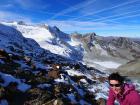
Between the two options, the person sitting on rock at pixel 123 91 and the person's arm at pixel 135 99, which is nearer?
the person's arm at pixel 135 99

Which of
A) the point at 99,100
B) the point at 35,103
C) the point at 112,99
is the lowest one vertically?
the point at 99,100

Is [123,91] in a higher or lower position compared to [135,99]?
higher

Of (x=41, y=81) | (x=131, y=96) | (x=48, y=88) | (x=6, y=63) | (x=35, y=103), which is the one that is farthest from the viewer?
(x=6, y=63)

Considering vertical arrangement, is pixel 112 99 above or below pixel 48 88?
above

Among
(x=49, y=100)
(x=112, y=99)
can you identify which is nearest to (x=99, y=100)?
(x=49, y=100)

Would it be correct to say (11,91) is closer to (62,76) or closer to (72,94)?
(72,94)

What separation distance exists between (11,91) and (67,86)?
8928mm

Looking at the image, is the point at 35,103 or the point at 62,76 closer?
the point at 35,103

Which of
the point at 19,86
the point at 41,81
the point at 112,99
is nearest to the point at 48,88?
the point at 41,81

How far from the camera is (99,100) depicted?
103 ft

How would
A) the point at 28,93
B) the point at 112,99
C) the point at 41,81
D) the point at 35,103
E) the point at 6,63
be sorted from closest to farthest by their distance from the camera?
the point at 112,99, the point at 35,103, the point at 28,93, the point at 41,81, the point at 6,63

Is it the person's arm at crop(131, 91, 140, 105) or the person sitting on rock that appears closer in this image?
the person's arm at crop(131, 91, 140, 105)

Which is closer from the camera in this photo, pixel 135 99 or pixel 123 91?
pixel 135 99

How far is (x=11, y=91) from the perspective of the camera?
923 inches
